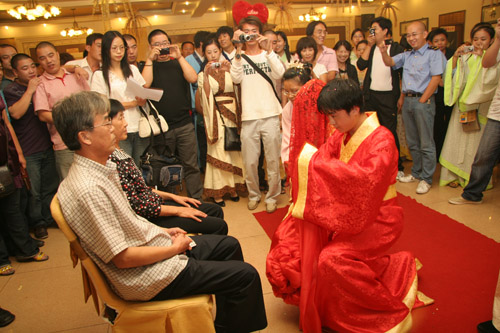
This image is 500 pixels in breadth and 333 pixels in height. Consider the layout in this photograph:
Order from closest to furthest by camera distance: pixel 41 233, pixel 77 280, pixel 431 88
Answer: pixel 77 280 < pixel 41 233 < pixel 431 88

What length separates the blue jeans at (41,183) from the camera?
310 centimetres

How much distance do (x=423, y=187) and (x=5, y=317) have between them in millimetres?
3389

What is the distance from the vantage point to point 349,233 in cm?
164

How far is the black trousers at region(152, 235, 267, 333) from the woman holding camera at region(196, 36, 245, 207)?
6.68 feet

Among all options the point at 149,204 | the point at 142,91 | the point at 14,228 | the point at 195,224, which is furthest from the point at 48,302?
the point at 142,91

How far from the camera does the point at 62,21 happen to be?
9.45 meters

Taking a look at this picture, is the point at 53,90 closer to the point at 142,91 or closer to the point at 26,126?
the point at 26,126

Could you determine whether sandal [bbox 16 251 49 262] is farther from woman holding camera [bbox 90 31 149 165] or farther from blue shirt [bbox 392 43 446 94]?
blue shirt [bbox 392 43 446 94]

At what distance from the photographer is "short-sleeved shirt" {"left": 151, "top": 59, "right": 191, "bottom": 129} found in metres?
3.29

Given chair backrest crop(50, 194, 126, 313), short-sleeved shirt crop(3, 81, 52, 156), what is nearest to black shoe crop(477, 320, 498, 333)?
chair backrest crop(50, 194, 126, 313)

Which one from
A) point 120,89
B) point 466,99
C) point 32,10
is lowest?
point 466,99

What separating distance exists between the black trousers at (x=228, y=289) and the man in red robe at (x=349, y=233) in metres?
0.29

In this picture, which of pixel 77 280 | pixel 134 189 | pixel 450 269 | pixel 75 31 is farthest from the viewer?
pixel 75 31

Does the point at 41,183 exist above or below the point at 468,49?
below
